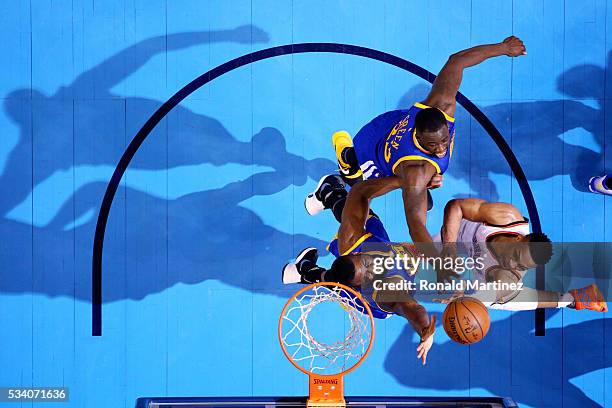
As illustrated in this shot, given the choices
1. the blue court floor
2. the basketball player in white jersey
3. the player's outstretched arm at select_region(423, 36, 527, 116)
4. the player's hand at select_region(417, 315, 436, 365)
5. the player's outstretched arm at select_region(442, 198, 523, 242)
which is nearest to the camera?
the player's hand at select_region(417, 315, 436, 365)

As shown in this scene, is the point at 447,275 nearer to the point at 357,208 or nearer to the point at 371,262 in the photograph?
the point at 371,262

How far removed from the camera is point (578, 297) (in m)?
5.68

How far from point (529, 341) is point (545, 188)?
1.34 m

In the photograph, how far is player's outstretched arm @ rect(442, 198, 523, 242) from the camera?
17.5 ft

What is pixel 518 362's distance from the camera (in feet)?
19.1

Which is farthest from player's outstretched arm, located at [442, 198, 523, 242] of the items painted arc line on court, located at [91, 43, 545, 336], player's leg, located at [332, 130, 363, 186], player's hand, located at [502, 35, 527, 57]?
player's hand, located at [502, 35, 527, 57]

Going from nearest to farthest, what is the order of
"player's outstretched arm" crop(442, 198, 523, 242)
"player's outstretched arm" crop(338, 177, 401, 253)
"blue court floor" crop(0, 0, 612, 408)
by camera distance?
"player's outstretched arm" crop(338, 177, 401, 253), "player's outstretched arm" crop(442, 198, 523, 242), "blue court floor" crop(0, 0, 612, 408)

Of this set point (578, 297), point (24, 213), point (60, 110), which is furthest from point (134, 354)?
point (578, 297)

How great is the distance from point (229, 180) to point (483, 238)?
85.9 inches

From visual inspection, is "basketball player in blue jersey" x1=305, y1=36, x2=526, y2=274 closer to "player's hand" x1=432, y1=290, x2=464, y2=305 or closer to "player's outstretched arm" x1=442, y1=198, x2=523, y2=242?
"player's outstretched arm" x1=442, y1=198, x2=523, y2=242

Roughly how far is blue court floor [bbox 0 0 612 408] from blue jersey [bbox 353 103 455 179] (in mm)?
579

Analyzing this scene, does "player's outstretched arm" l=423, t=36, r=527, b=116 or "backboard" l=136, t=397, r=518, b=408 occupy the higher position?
"player's outstretched arm" l=423, t=36, r=527, b=116

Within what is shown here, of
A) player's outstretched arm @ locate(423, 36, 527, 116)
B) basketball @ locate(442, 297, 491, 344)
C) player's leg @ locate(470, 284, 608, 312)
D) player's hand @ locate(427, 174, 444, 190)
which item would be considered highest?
player's outstretched arm @ locate(423, 36, 527, 116)

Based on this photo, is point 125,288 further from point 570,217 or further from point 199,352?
point 570,217
